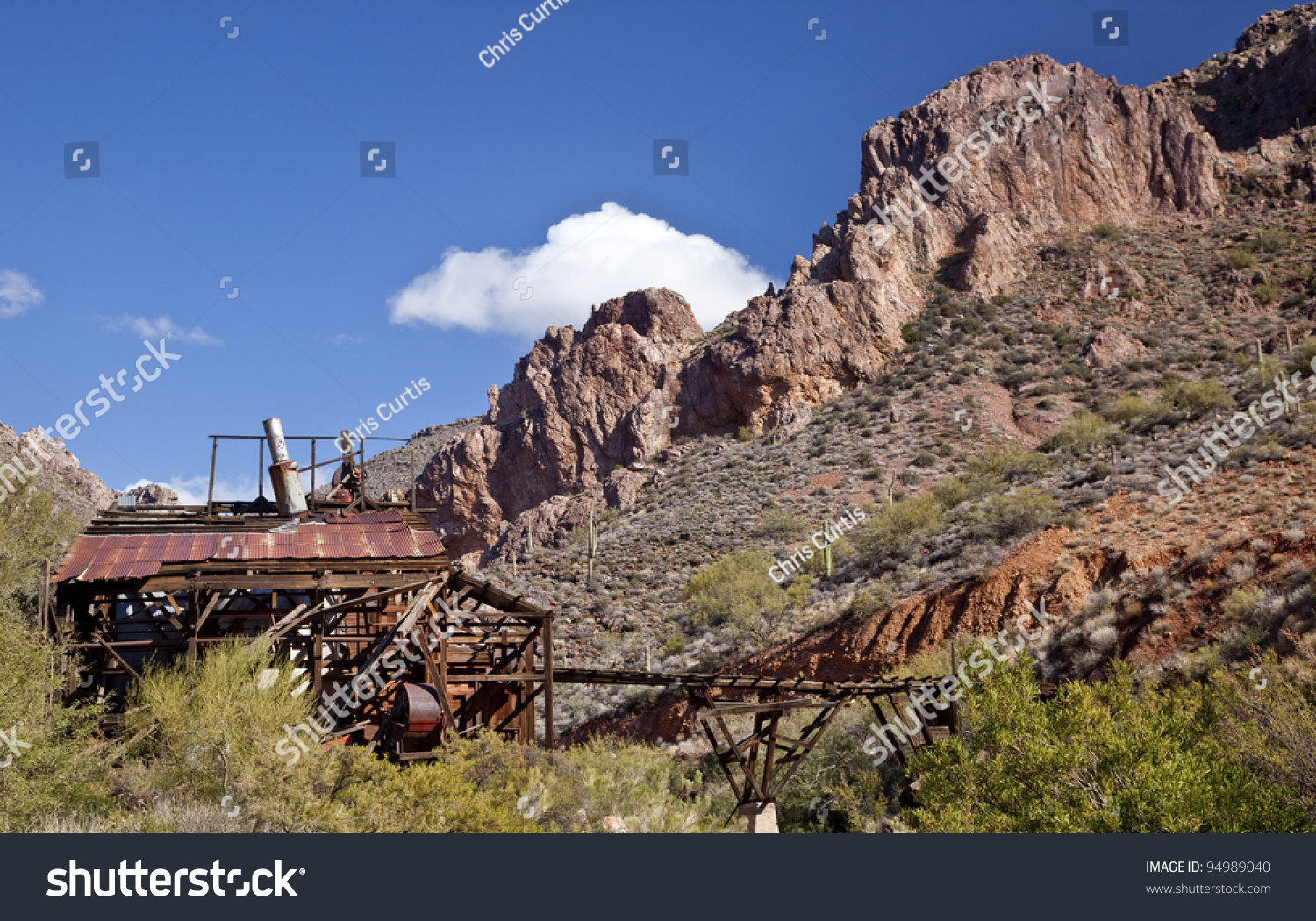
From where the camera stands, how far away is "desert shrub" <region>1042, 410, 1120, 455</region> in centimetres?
3675

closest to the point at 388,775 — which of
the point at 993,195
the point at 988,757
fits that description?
the point at 988,757

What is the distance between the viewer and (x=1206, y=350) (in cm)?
4744

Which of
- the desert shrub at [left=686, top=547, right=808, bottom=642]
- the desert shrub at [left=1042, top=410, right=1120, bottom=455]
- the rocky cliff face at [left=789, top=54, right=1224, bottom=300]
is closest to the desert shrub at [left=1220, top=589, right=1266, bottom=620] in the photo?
the desert shrub at [left=686, top=547, right=808, bottom=642]

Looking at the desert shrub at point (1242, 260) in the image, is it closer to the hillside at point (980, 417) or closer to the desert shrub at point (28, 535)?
the hillside at point (980, 417)

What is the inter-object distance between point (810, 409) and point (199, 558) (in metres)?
39.9

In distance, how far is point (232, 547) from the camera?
17.5 meters

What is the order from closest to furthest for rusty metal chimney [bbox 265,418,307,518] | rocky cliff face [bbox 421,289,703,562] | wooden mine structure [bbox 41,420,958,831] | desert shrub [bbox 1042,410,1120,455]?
wooden mine structure [bbox 41,420,958,831] → rusty metal chimney [bbox 265,418,307,518] → desert shrub [bbox 1042,410,1120,455] → rocky cliff face [bbox 421,289,703,562]

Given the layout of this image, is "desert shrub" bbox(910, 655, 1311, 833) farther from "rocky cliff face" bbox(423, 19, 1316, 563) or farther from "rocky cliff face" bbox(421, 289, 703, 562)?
"rocky cliff face" bbox(421, 289, 703, 562)

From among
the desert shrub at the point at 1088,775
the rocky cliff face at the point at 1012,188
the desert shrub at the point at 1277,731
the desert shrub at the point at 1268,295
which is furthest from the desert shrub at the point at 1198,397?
the desert shrub at the point at 1088,775

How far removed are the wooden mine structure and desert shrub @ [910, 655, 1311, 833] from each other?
3586mm

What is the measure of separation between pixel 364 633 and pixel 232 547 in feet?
9.54

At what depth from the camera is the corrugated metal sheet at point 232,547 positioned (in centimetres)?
1672

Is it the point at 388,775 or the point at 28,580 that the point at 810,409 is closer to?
the point at 28,580

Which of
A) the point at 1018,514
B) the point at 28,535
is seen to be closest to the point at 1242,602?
the point at 1018,514
